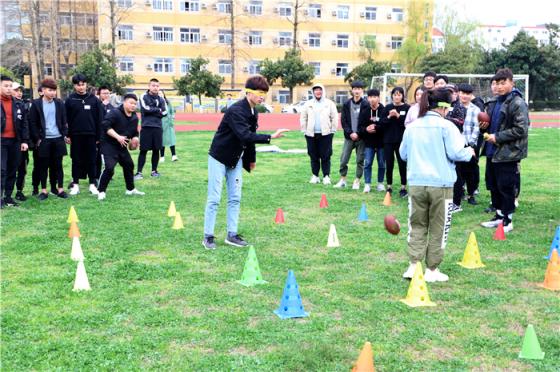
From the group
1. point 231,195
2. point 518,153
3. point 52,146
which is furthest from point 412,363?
point 52,146

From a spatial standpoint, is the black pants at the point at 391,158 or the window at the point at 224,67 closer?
the black pants at the point at 391,158

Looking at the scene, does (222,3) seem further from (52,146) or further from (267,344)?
(267,344)

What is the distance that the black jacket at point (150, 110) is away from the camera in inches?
478

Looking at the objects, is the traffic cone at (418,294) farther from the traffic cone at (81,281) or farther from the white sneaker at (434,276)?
the traffic cone at (81,281)

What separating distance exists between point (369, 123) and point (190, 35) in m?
50.8

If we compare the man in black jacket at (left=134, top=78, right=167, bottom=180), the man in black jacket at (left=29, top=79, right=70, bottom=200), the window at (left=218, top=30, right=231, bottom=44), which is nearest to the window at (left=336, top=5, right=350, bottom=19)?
the window at (left=218, top=30, right=231, bottom=44)

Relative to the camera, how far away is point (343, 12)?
61938 millimetres

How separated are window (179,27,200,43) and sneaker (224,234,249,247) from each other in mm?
53967

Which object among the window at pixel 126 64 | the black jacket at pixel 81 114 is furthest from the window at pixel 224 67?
the black jacket at pixel 81 114

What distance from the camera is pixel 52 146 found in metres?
9.84

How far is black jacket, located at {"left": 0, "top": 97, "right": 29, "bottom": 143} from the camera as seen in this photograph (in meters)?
8.96

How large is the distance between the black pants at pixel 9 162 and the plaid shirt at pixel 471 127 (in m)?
7.42

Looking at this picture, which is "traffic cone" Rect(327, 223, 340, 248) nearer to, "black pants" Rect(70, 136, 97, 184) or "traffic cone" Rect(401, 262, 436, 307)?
"traffic cone" Rect(401, 262, 436, 307)

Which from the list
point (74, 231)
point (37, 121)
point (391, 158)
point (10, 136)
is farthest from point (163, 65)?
point (74, 231)
